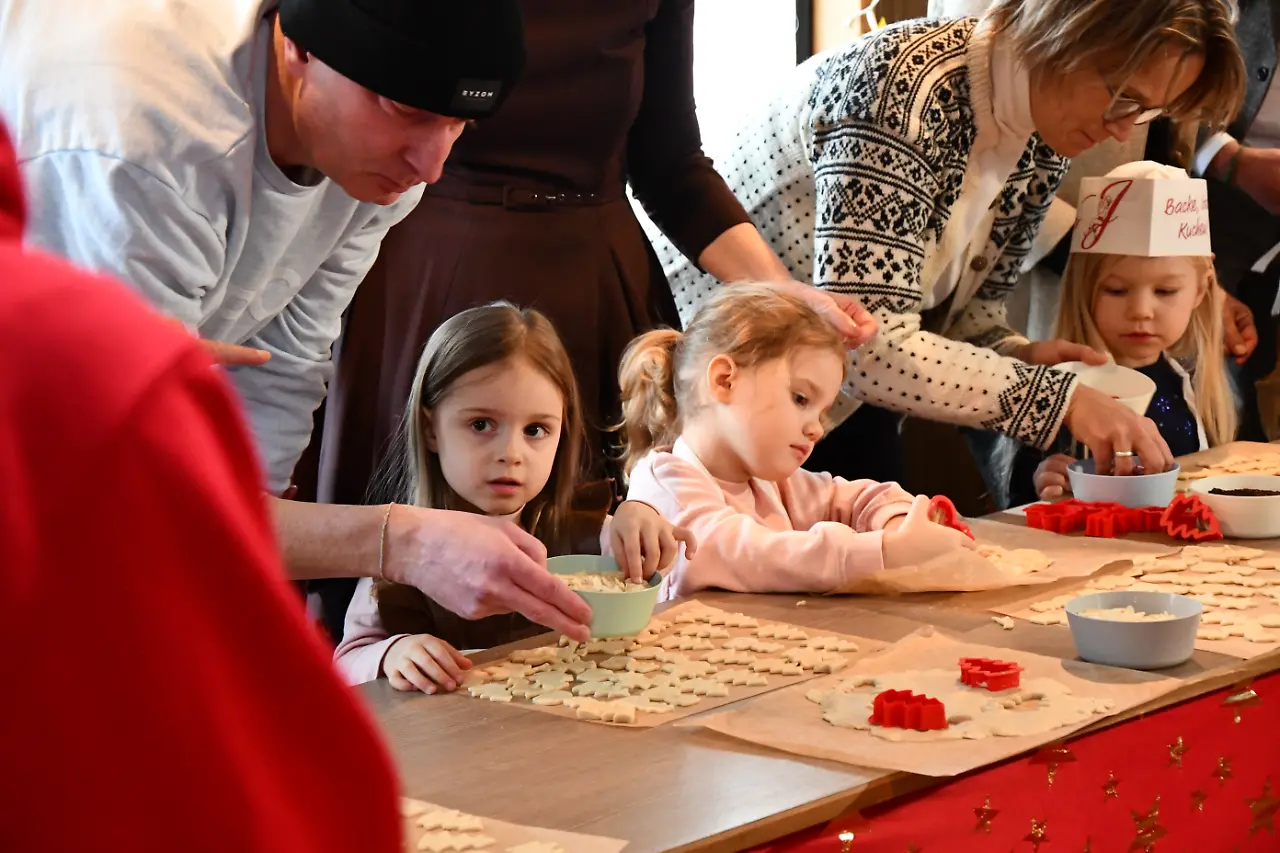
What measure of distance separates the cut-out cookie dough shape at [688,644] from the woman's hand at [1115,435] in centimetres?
98

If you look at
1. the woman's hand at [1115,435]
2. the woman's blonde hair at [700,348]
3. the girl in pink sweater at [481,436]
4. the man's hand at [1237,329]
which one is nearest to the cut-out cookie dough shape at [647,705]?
the girl in pink sweater at [481,436]

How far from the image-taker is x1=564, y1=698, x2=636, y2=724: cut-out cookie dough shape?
1.29 m

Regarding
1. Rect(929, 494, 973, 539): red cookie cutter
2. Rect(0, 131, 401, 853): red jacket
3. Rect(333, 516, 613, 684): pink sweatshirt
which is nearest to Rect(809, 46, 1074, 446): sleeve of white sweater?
Rect(929, 494, 973, 539): red cookie cutter

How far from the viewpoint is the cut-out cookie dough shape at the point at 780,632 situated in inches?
61.5

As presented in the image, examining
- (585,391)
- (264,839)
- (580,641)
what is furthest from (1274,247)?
(264,839)

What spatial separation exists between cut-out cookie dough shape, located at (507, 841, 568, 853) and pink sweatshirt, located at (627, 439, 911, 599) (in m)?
0.76

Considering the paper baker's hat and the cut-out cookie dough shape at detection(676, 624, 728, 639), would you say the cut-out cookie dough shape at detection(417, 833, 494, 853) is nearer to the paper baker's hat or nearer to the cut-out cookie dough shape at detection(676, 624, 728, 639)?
the cut-out cookie dough shape at detection(676, 624, 728, 639)

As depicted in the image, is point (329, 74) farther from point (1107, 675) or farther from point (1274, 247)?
point (1274, 247)

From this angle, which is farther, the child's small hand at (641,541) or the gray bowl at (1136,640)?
the child's small hand at (641,541)

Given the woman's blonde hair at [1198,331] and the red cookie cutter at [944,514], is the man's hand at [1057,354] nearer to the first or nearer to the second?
the woman's blonde hair at [1198,331]

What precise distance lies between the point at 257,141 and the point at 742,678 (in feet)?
2.26

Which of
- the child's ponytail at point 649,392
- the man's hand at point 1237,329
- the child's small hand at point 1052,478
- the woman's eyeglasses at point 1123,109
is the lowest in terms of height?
the child's small hand at point 1052,478

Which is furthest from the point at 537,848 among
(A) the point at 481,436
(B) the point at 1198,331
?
(B) the point at 1198,331

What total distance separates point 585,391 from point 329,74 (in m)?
0.98
